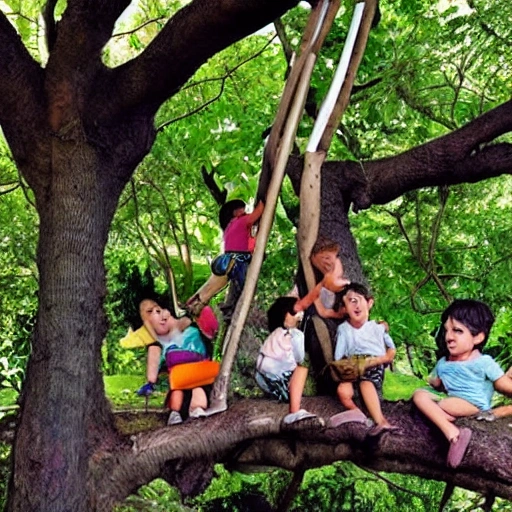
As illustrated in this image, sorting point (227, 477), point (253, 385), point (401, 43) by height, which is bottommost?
point (227, 477)

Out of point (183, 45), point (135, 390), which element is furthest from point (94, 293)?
point (135, 390)

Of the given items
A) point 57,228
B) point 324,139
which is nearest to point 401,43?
point 324,139

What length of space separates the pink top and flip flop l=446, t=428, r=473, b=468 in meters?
1.53

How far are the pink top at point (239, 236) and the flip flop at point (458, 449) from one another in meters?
1.53

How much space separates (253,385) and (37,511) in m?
1.63

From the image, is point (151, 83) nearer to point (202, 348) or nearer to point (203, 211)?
point (202, 348)

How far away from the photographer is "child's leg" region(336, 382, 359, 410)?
3357mm

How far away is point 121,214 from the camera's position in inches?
246

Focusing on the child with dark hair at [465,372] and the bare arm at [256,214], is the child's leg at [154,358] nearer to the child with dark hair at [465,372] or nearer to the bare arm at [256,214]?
the bare arm at [256,214]

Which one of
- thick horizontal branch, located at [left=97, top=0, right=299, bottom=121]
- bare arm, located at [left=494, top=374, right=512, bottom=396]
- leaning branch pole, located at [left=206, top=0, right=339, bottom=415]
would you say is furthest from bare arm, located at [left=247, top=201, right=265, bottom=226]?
bare arm, located at [left=494, top=374, right=512, bottom=396]

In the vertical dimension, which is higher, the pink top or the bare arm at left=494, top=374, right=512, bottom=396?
the pink top

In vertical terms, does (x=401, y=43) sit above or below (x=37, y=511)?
above

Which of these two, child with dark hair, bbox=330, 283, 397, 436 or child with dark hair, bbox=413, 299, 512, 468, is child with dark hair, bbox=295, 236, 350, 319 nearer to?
child with dark hair, bbox=330, 283, 397, 436

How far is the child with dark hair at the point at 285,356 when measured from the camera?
11.0 feet
